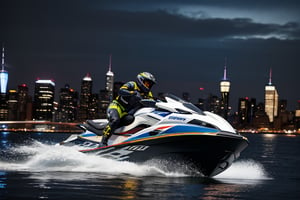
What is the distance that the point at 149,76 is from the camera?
11.0 m

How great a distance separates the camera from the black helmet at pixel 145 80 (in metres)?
11.0

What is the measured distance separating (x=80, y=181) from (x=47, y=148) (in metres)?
3.57

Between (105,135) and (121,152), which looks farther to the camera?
(105,135)

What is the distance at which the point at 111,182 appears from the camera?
9.38 metres

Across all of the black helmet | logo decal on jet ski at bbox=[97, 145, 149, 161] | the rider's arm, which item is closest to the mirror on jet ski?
the rider's arm

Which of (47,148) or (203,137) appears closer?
(203,137)

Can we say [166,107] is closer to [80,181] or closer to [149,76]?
[149,76]

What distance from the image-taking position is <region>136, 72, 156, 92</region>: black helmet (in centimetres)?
1102

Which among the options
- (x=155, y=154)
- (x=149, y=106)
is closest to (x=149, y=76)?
(x=149, y=106)

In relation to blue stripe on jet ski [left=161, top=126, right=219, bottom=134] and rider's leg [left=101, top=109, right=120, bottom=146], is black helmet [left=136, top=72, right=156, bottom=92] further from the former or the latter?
blue stripe on jet ski [left=161, top=126, right=219, bottom=134]

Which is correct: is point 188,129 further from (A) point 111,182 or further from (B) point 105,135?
(B) point 105,135

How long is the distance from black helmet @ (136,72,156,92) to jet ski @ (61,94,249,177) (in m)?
0.44

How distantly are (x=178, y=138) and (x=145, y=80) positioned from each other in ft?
5.41

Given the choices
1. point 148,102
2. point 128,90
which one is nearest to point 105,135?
point 128,90
